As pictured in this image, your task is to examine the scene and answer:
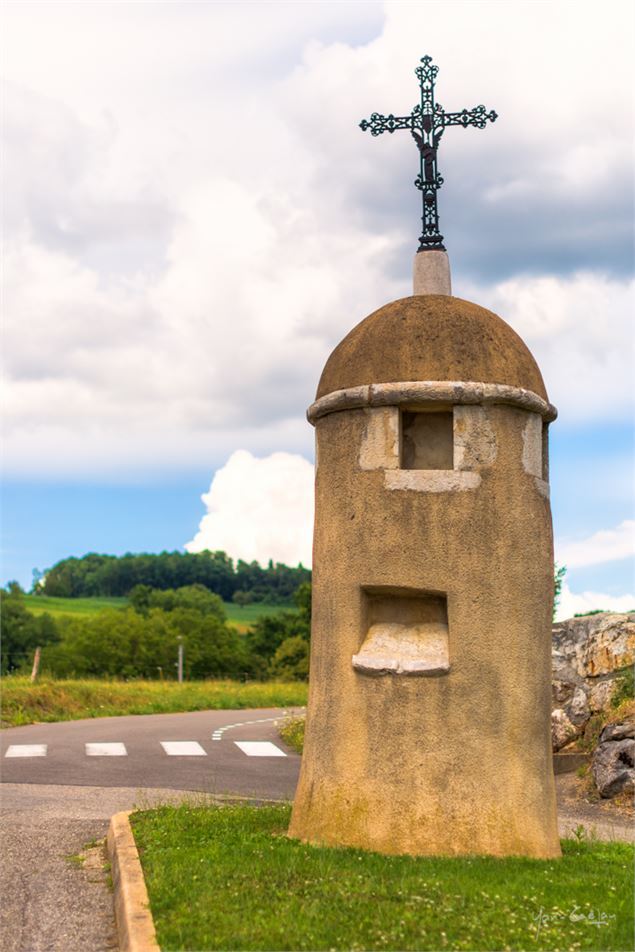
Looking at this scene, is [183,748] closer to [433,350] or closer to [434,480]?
[434,480]

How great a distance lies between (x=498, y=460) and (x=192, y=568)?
110 meters

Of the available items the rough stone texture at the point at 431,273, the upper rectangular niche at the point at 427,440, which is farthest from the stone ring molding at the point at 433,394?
the rough stone texture at the point at 431,273

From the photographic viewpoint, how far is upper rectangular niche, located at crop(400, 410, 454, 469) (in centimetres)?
A: 884

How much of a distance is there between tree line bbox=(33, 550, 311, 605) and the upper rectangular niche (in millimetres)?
104512

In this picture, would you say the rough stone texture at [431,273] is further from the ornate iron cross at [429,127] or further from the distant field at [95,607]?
the distant field at [95,607]

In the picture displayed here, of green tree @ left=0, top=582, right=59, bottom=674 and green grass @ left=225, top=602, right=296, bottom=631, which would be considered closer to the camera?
green tree @ left=0, top=582, right=59, bottom=674

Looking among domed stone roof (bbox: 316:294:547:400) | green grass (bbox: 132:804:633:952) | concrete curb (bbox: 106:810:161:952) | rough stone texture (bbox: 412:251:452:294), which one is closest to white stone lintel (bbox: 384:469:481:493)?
domed stone roof (bbox: 316:294:547:400)

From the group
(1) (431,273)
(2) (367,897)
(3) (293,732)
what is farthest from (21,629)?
(2) (367,897)

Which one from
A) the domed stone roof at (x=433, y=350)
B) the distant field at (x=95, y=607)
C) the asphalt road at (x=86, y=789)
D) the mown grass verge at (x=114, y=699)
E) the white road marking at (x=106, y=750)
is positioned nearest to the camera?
the asphalt road at (x=86, y=789)

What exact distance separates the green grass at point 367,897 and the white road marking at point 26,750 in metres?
8.32

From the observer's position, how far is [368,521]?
852 centimetres

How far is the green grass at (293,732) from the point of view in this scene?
Answer: 18.4 m

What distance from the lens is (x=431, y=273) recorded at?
383 inches

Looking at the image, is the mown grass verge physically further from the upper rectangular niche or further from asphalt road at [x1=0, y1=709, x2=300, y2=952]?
the upper rectangular niche
